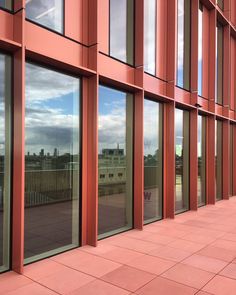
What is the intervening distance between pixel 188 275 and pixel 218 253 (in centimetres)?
144

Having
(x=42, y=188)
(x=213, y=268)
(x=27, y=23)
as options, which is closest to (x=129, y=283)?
(x=213, y=268)

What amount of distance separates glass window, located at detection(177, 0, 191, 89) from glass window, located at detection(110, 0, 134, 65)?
282cm

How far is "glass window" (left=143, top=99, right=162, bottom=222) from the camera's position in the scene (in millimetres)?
9398

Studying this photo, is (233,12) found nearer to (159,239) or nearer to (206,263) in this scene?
(159,239)

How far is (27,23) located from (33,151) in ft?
7.58

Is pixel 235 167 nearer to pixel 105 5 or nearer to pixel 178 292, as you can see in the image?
pixel 105 5

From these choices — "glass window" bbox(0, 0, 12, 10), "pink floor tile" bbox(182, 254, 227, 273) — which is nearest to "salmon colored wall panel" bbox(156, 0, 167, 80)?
"glass window" bbox(0, 0, 12, 10)

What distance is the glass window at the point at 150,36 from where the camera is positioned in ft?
30.7

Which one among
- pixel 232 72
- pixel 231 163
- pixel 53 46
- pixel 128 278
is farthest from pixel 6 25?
pixel 231 163

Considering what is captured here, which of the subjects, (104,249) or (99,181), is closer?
(104,249)

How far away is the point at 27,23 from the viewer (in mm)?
5926

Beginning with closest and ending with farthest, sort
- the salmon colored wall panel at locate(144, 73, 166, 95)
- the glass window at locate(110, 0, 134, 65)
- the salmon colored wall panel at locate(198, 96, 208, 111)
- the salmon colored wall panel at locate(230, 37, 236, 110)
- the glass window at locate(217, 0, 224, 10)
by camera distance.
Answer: the glass window at locate(110, 0, 134, 65) < the salmon colored wall panel at locate(144, 73, 166, 95) < the salmon colored wall panel at locate(198, 96, 208, 111) < the glass window at locate(217, 0, 224, 10) < the salmon colored wall panel at locate(230, 37, 236, 110)

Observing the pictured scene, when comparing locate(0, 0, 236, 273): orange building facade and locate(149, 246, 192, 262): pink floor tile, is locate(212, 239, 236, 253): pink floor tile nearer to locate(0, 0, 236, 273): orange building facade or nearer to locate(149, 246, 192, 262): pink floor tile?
locate(149, 246, 192, 262): pink floor tile

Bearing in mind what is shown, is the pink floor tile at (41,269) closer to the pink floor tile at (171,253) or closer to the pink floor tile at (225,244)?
the pink floor tile at (171,253)
